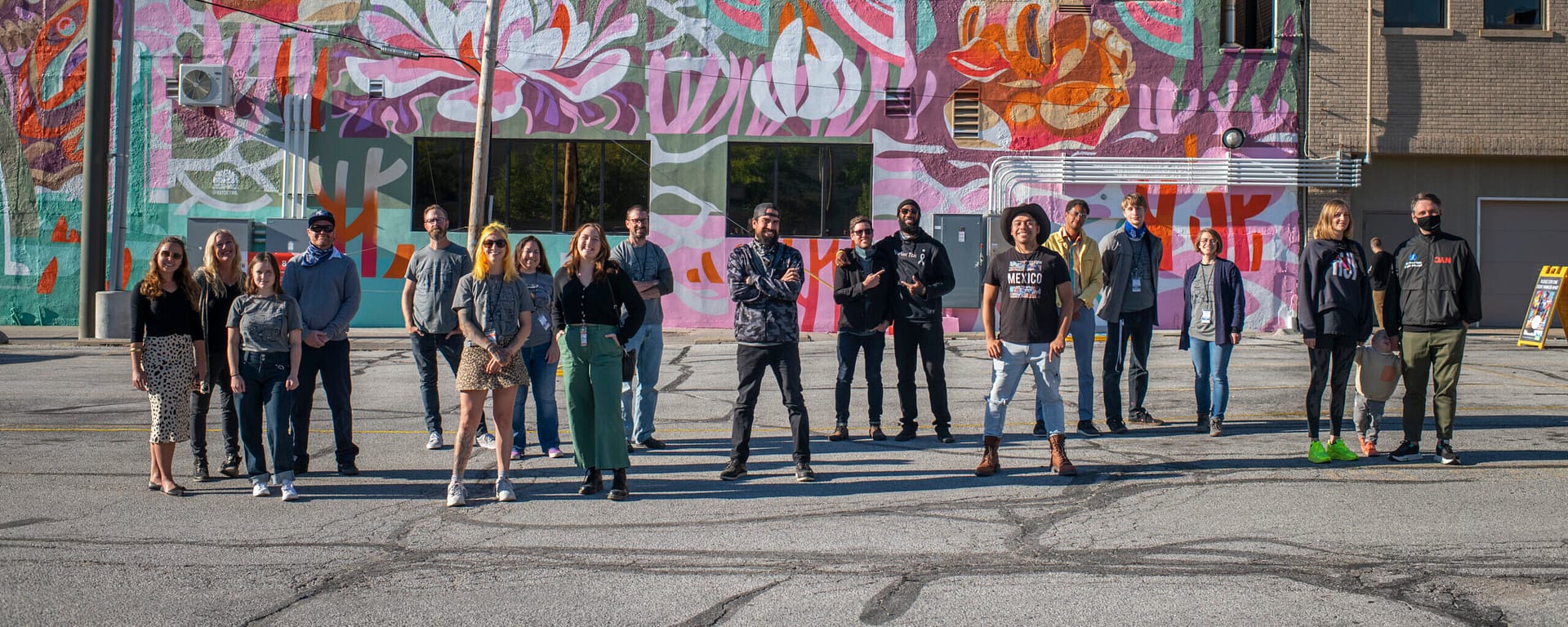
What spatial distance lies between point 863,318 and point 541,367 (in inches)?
97.0

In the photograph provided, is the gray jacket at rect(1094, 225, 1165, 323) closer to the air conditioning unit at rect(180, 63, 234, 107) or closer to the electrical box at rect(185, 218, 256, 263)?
the electrical box at rect(185, 218, 256, 263)

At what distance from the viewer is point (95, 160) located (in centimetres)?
1827

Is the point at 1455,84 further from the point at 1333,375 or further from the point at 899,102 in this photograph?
the point at 1333,375

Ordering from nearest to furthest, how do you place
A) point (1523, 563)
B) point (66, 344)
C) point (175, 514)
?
point (1523, 563) → point (175, 514) → point (66, 344)

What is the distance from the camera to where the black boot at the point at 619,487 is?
7414 mm

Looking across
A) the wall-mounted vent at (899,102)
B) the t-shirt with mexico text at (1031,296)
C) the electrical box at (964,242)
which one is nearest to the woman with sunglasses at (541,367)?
the t-shirt with mexico text at (1031,296)

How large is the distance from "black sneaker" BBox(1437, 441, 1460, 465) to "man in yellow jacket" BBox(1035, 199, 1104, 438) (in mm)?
2390

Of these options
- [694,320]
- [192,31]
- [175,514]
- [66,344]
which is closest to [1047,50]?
[694,320]

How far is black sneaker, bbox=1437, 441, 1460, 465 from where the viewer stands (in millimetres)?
8227

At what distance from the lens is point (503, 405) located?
24.1ft

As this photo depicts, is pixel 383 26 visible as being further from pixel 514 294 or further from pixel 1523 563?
pixel 1523 563

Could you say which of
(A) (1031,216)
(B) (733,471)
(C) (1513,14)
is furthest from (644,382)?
(C) (1513,14)

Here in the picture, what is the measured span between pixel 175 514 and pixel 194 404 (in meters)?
1.25

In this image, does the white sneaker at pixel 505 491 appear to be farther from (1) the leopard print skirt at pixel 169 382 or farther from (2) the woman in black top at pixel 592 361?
(1) the leopard print skirt at pixel 169 382
